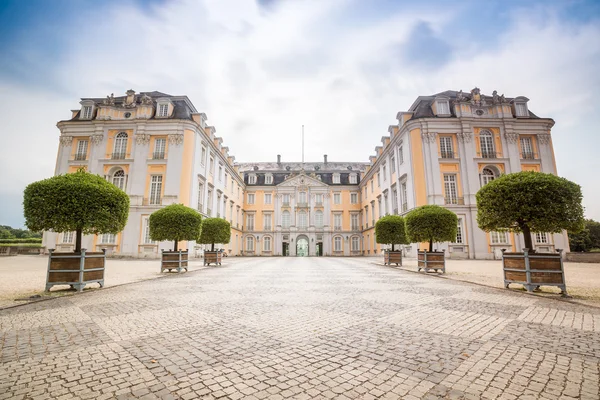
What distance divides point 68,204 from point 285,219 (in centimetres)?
3454

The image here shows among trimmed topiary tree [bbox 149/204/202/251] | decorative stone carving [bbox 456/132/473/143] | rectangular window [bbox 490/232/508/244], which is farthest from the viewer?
decorative stone carving [bbox 456/132/473/143]

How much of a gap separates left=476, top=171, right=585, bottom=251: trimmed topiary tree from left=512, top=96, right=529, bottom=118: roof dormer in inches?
913

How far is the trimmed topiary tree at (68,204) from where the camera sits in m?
6.74

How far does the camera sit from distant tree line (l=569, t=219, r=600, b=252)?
31.7 meters

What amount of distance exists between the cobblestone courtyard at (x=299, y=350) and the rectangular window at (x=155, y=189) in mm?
19715

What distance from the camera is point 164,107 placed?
24984 mm

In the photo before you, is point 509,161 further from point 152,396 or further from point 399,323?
point 152,396

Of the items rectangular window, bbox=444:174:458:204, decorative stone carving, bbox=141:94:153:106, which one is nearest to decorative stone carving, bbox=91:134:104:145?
decorative stone carving, bbox=141:94:153:106

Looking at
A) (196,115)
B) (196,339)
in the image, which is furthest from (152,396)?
(196,115)

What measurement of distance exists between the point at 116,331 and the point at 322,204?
126ft

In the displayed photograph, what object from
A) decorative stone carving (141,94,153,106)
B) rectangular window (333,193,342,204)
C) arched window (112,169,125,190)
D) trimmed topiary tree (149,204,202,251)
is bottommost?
trimmed topiary tree (149,204,202,251)

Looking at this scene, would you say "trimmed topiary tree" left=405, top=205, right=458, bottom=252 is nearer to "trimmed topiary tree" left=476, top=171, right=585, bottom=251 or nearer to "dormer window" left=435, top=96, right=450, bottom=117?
"trimmed topiary tree" left=476, top=171, right=585, bottom=251

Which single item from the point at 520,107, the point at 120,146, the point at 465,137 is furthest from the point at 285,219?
the point at 520,107

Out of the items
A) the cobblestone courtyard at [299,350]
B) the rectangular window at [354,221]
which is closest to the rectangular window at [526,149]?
the rectangular window at [354,221]
